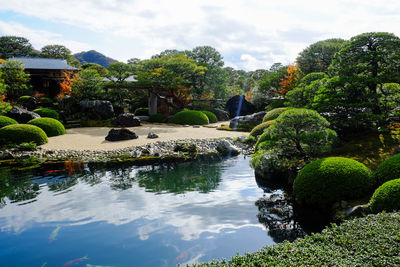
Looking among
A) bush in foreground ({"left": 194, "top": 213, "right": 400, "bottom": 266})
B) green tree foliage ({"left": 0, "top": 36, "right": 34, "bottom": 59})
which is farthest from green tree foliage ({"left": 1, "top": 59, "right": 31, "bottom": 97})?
bush in foreground ({"left": 194, "top": 213, "right": 400, "bottom": 266})

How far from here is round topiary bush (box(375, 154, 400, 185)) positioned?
620 centimetres

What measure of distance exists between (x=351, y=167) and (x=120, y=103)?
928 inches

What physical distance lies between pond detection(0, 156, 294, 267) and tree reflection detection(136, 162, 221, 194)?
33 millimetres

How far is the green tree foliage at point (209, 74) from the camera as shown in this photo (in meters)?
30.0

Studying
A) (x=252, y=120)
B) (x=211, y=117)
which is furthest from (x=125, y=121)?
(x=252, y=120)

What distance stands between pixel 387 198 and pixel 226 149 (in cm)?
910

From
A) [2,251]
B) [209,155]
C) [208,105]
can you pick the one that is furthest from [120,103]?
[2,251]

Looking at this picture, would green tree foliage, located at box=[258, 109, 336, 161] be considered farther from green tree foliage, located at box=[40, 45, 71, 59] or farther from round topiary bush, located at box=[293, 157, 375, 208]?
green tree foliage, located at box=[40, 45, 71, 59]

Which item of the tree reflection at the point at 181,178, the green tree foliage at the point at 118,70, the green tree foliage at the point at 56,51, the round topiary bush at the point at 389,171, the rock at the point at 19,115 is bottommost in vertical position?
the tree reflection at the point at 181,178

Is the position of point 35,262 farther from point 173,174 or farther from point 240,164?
point 240,164

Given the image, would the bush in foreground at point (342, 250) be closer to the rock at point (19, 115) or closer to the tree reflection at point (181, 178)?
the tree reflection at point (181, 178)

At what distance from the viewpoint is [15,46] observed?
46.1 metres

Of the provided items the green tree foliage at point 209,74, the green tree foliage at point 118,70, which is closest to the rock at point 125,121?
the green tree foliage at point 118,70

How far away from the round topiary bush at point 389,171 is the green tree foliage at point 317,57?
17206 mm
